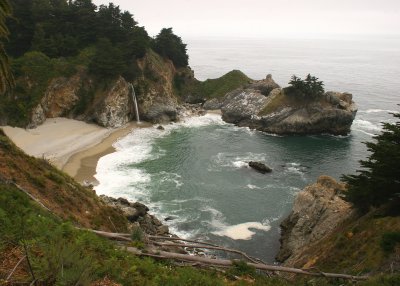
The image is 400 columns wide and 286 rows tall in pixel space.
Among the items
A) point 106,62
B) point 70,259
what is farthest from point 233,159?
point 70,259

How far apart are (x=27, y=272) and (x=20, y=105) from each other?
58320mm

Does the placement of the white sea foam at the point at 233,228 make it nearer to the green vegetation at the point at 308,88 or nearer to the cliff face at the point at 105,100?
the cliff face at the point at 105,100

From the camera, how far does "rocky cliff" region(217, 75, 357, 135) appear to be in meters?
71.9

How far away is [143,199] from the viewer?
4159 cm

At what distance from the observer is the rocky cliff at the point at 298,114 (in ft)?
236

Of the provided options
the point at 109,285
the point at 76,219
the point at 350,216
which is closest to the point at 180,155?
the point at 350,216

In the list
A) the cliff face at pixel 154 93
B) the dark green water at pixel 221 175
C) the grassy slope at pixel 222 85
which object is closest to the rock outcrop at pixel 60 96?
the cliff face at pixel 154 93

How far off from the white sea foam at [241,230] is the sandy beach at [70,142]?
59.7 feet

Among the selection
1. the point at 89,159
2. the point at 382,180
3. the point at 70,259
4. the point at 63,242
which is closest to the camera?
the point at 70,259

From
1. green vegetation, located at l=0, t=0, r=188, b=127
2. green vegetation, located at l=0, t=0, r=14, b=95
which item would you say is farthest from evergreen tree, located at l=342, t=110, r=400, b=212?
green vegetation, located at l=0, t=0, r=188, b=127

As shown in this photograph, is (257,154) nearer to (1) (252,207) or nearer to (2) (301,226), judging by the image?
(1) (252,207)

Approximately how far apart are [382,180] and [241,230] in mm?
16460

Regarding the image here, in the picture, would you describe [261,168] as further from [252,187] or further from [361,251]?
[361,251]

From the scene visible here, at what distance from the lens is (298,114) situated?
2891 inches
